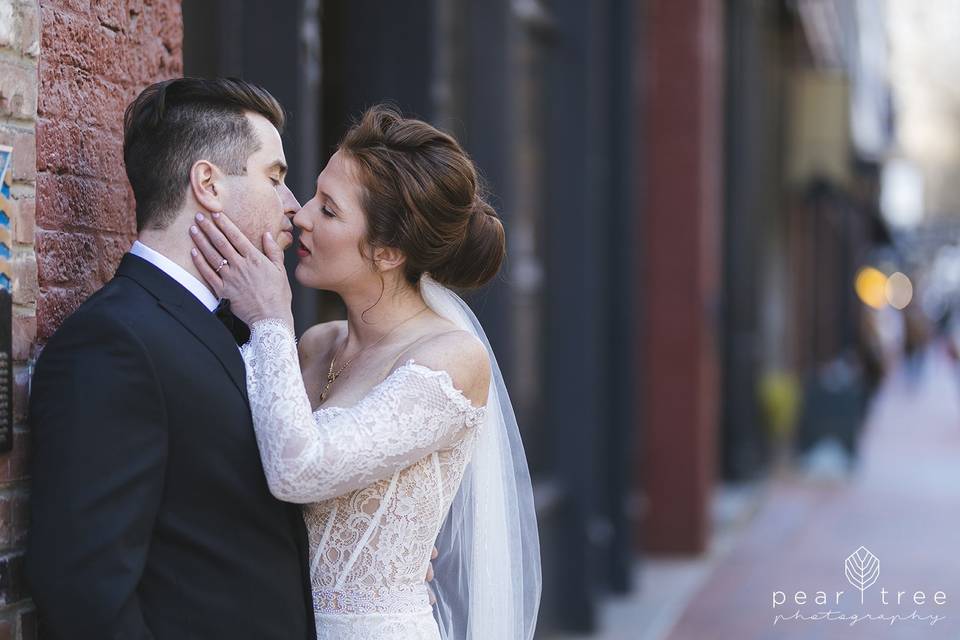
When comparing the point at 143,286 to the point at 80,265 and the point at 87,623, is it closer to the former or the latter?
the point at 80,265

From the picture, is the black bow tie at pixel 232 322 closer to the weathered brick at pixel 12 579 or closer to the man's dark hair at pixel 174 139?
the man's dark hair at pixel 174 139

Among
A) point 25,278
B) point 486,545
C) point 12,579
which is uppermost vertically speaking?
point 25,278

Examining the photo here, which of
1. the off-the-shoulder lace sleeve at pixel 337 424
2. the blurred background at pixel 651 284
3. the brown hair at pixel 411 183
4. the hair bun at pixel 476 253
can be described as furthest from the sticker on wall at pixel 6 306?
the blurred background at pixel 651 284

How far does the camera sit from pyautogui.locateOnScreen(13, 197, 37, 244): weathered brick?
2564 millimetres

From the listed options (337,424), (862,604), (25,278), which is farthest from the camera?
(862,604)

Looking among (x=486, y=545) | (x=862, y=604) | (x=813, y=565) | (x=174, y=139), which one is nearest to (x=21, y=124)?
(x=174, y=139)

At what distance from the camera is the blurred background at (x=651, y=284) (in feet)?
18.7

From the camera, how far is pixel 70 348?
2.37 meters

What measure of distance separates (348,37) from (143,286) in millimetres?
3356

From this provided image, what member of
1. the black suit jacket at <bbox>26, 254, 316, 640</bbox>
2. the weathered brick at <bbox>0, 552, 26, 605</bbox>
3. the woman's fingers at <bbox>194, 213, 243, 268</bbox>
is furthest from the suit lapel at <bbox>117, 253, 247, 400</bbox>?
the weathered brick at <bbox>0, 552, 26, 605</bbox>

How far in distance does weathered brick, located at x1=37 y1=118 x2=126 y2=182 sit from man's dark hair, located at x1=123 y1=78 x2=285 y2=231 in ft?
0.53

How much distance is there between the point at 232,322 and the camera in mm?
2875

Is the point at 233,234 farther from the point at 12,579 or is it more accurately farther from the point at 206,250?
the point at 12,579

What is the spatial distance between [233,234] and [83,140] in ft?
1.50
